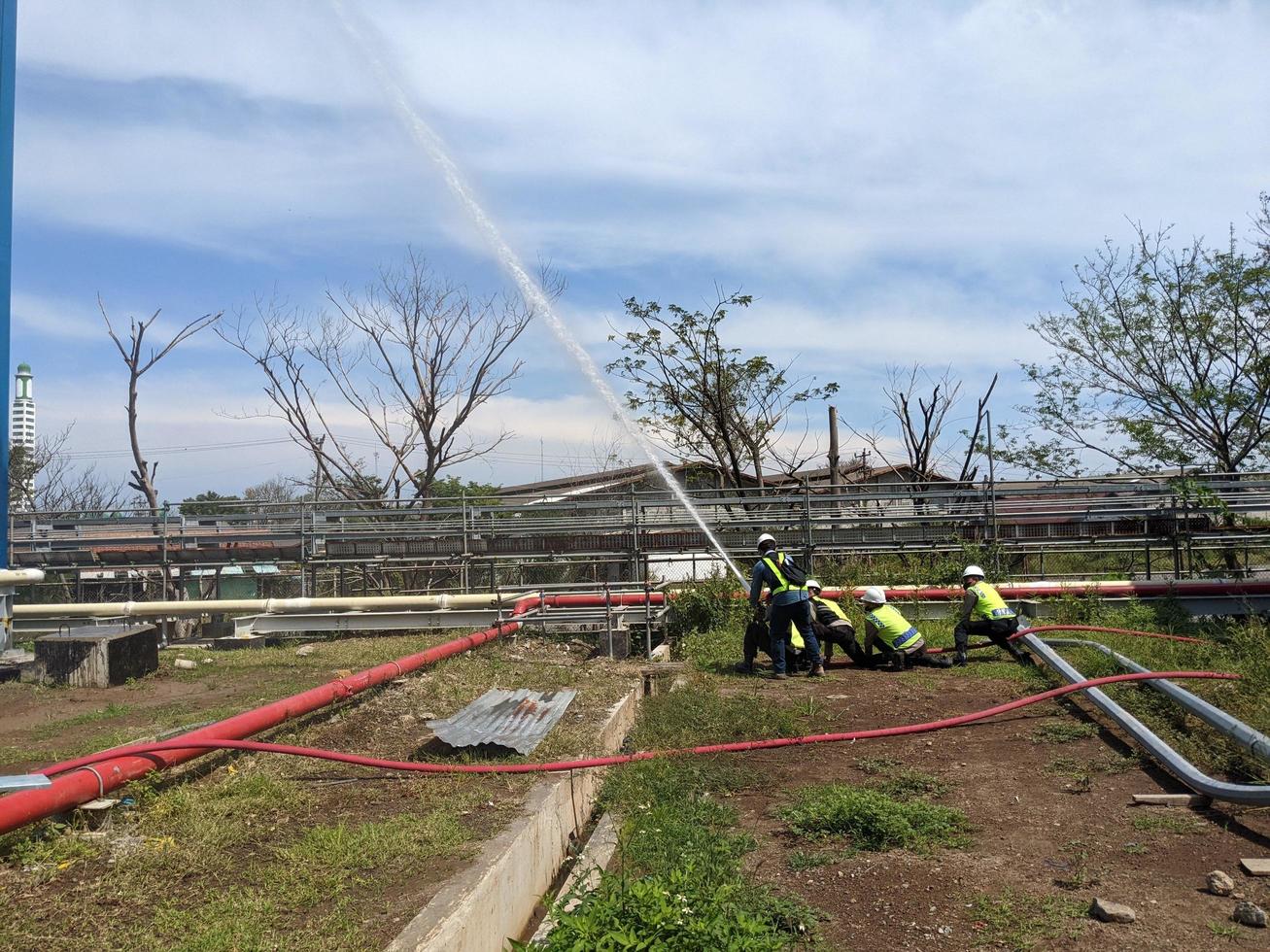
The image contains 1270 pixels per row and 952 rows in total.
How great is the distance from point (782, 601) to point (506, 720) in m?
3.87

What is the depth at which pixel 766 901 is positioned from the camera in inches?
184

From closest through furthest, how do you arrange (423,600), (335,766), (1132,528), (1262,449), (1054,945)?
(1054,945) < (335,766) < (423,600) < (1132,528) < (1262,449)

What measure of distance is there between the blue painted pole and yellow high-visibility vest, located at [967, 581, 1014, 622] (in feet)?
38.9

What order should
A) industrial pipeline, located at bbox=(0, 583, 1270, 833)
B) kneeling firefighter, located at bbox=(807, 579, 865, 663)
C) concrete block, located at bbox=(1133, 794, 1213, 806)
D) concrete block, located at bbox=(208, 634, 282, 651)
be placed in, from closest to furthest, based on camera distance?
1. industrial pipeline, located at bbox=(0, 583, 1270, 833)
2. concrete block, located at bbox=(1133, 794, 1213, 806)
3. kneeling firefighter, located at bbox=(807, 579, 865, 663)
4. concrete block, located at bbox=(208, 634, 282, 651)

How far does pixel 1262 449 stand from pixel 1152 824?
21.8 meters

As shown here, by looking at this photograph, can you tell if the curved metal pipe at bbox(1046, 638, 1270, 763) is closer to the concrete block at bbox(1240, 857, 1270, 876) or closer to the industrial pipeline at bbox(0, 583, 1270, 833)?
the industrial pipeline at bbox(0, 583, 1270, 833)

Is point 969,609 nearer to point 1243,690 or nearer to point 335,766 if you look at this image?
point 1243,690

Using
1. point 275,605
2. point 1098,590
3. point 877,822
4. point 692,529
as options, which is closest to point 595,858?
point 877,822

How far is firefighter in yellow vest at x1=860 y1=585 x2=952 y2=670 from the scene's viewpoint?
1147 centimetres

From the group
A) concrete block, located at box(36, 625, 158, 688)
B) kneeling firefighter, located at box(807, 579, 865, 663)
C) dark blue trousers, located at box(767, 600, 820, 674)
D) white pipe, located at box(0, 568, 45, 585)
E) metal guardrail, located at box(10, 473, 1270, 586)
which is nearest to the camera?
white pipe, located at box(0, 568, 45, 585)

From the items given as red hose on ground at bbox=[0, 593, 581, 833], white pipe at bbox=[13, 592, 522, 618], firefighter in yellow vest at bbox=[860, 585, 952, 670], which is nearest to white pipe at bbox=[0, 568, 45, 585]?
white pipe at bbox=[13, 592, 522, 618]

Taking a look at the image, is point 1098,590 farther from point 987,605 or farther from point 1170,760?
point 1170,760

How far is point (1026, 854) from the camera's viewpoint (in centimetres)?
535

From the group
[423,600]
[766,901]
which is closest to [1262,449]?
[423,600]
